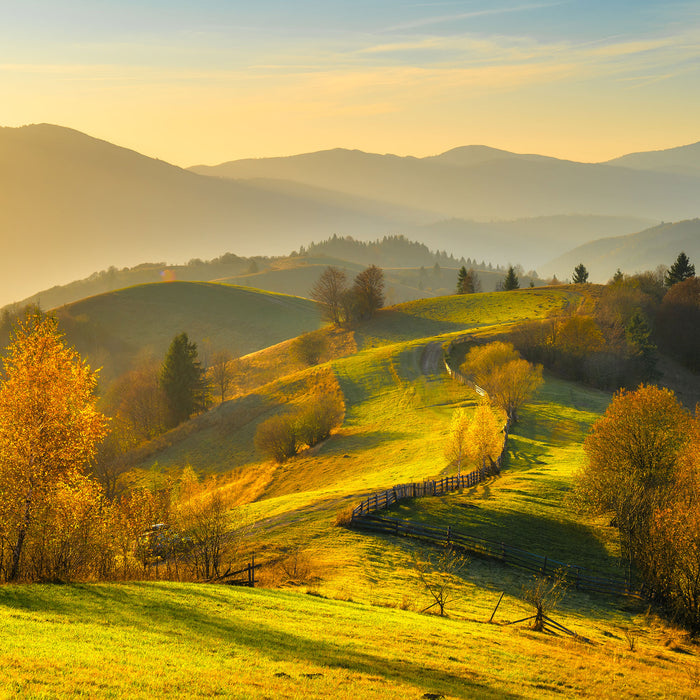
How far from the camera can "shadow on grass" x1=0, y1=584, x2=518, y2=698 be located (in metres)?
18.5

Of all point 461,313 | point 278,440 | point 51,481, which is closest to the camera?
point 51,481

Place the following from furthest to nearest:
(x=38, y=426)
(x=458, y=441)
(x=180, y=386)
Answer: (x=180, y=386)
(x=458, y=441)
(x=38, y=426)

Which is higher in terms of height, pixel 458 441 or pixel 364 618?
pixel 458 441

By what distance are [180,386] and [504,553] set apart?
81.1 meters

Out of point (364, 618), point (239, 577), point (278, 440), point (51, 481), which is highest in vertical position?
point (51, 481)

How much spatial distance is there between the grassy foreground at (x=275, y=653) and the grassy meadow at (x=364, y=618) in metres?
0.08

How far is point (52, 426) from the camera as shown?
26.6 m

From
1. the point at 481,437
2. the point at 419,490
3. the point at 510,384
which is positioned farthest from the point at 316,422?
the point at 419,490

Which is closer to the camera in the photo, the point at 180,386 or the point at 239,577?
the point at 239,577

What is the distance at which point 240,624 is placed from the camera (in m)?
21.4

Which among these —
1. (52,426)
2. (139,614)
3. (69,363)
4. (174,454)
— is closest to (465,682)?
(139,614)

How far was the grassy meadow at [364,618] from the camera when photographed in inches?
629

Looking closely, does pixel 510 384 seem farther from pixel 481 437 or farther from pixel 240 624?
pixel 240 624

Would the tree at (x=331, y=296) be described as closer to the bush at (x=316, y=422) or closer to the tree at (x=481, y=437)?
the bush at (x=316, y=422)
